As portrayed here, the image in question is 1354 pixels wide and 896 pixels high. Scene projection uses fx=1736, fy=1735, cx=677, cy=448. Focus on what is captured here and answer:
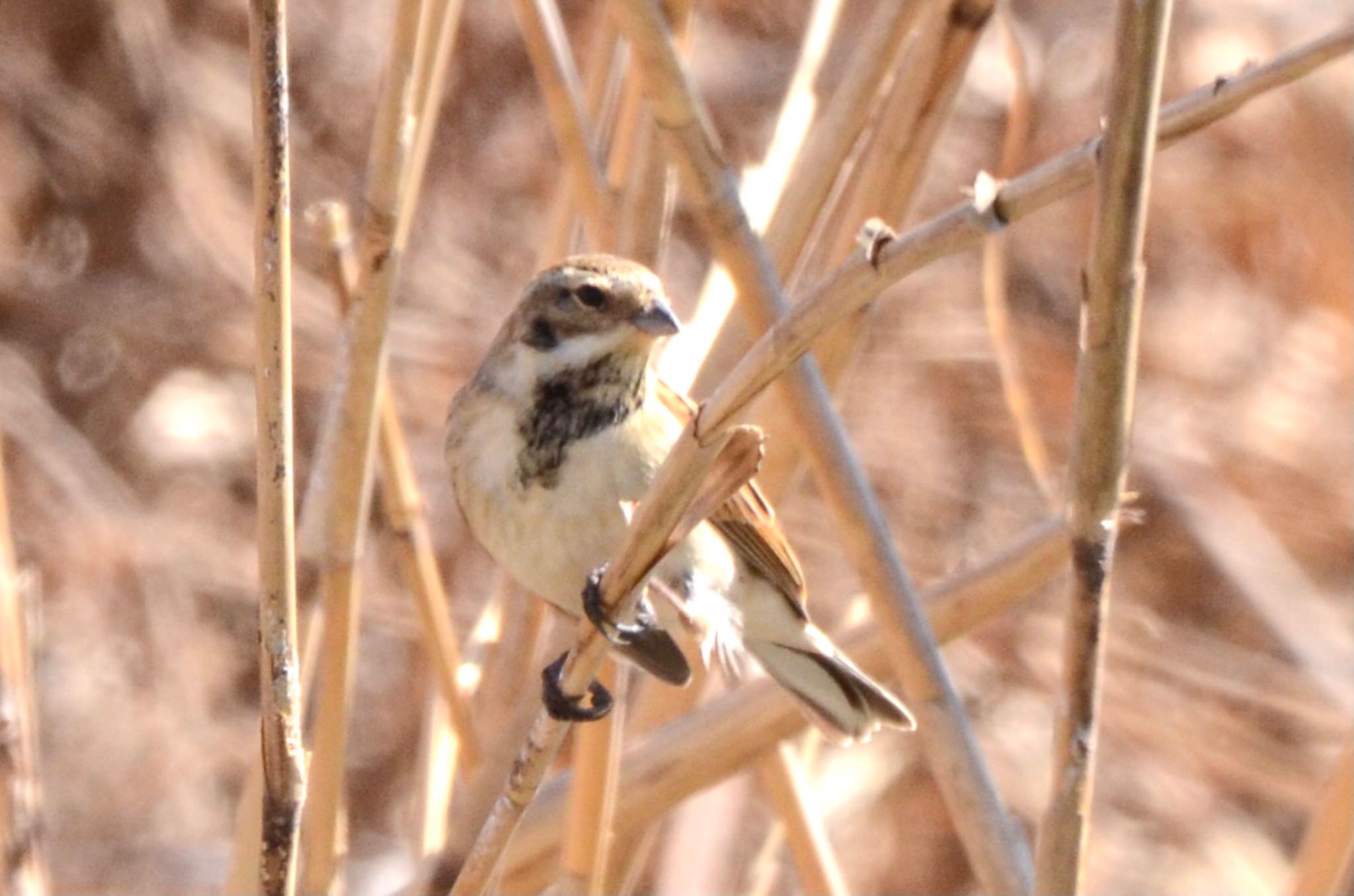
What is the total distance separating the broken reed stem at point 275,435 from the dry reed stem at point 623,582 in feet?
0.78

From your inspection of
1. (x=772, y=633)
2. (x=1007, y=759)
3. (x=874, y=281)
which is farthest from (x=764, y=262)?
(x=1007, y=759)

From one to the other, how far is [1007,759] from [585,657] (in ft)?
11.3

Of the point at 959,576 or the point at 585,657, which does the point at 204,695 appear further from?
the point at 585,657

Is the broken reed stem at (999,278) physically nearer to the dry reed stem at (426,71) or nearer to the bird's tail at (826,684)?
the bird's tail at (826,684)

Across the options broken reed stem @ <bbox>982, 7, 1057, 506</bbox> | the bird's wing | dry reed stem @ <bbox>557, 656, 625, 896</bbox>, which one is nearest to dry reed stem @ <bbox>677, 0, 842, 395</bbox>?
the bird's wing

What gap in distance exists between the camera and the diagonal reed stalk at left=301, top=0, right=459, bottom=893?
75.1 inches

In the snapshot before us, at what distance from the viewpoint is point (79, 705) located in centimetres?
529

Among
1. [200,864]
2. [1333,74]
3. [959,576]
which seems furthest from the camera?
[200,864]

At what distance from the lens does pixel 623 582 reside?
1.59 m

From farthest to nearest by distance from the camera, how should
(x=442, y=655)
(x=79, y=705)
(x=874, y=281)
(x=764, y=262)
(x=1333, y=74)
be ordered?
(x=79, y=705) < (x=1333, y=74) < (x=442, y=655) < (x=764, y=262) < (x=874, y=281)

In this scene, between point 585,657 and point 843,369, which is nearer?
point 585,657

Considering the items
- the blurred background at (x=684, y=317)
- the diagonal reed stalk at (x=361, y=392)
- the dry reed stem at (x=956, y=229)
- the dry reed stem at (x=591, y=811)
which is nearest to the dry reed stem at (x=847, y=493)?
the diagonal reed stalk at (x=361, y=392)

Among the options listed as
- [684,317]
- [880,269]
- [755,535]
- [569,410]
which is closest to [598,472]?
[569,410]

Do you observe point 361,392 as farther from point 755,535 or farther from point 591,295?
point 755,535
